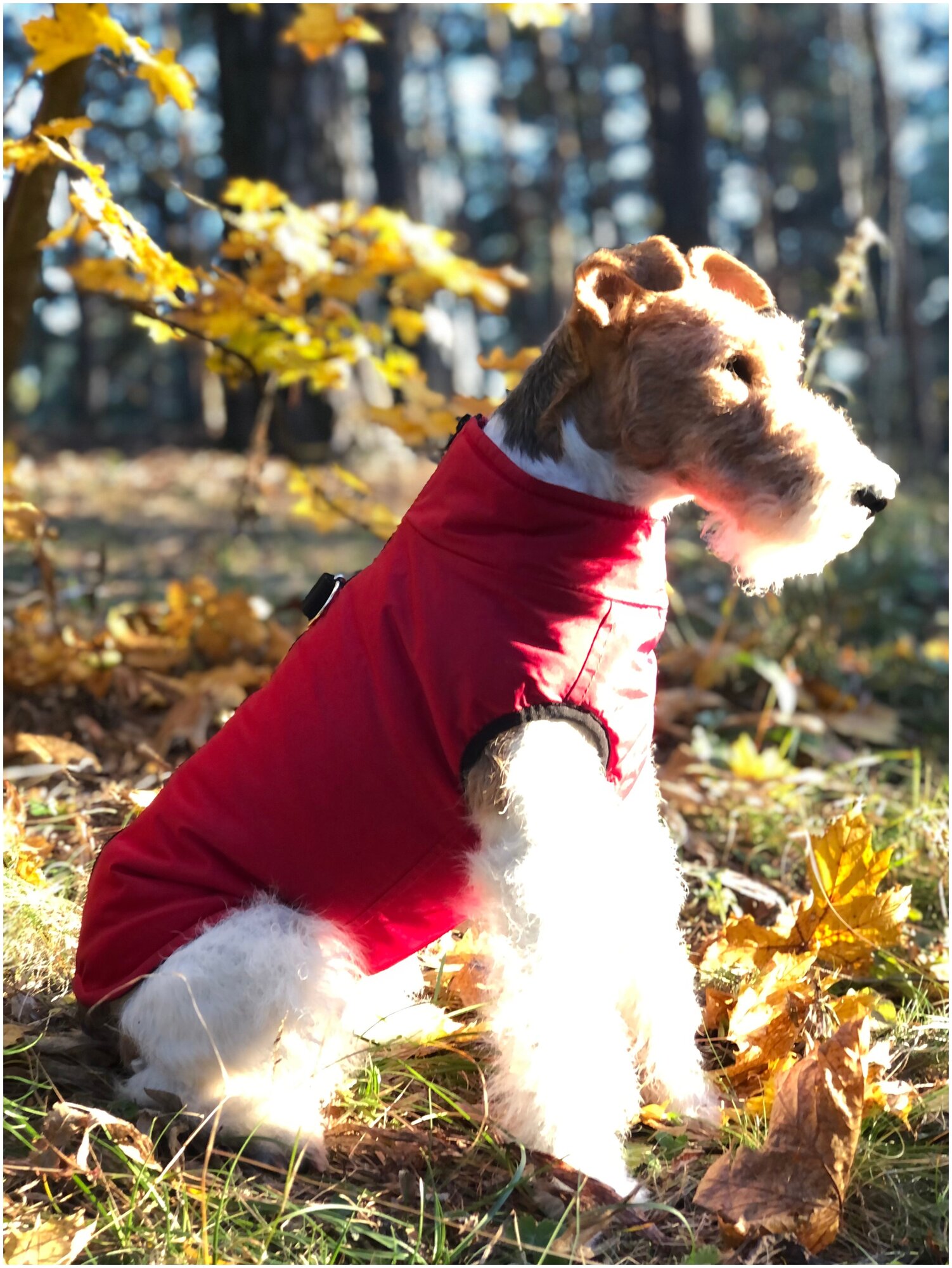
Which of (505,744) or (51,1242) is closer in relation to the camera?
(51,1242)

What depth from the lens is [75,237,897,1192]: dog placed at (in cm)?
231

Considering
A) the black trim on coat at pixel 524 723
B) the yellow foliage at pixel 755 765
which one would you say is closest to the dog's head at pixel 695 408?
the black trim on coat at pixel 524 723

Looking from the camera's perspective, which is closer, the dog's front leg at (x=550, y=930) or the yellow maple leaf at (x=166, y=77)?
the dog's front leg at (x=550, y=930)

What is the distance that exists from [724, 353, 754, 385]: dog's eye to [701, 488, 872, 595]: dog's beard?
0.96ft

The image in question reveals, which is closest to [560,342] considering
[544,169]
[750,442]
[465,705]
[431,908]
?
[750,442]

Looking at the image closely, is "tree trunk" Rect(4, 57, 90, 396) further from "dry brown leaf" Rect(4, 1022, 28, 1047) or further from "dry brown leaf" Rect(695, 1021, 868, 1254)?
"dry brown leaf" Rect(695, 1021, 868, 1254)

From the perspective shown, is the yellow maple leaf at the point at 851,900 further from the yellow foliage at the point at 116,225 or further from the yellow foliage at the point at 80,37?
the yellow foliage at the point at 80,37

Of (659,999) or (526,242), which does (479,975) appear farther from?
(526,242)

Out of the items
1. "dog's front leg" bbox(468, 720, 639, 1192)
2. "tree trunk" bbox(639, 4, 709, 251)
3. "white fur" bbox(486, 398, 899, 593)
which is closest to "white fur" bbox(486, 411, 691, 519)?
"white fur" bbox(486, 398, 899, 593)

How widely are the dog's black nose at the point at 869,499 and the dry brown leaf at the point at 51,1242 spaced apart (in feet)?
7.06

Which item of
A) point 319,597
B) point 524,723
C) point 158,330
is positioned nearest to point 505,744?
point 524,723

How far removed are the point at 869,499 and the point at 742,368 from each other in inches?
16.2

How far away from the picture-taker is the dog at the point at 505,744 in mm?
2311

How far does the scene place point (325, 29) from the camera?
4320mm
